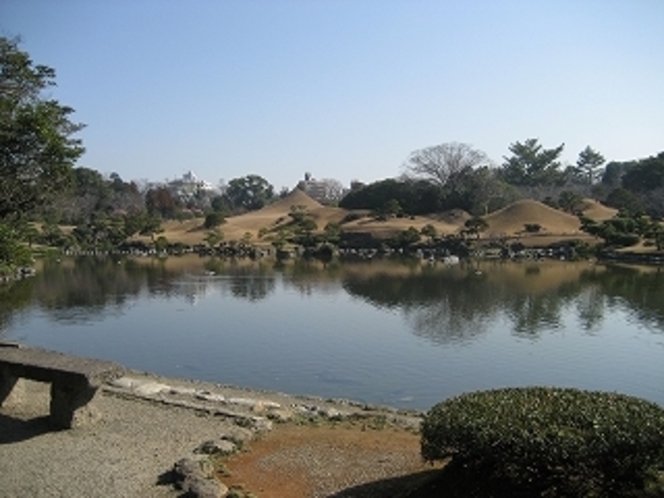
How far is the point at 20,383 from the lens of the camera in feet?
29.6

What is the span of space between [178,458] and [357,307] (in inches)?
688

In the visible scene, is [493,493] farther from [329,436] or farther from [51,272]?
[51,272]

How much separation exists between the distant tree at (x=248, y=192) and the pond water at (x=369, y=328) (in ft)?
209

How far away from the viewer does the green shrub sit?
16.0 feet

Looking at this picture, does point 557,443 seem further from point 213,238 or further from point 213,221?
point 213,221

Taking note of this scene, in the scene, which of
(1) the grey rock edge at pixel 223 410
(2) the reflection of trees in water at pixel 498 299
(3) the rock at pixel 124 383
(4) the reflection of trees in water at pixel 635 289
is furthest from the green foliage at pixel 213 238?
(3) the rock at pixel 124 383

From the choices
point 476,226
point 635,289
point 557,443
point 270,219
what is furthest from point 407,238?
point 557,443

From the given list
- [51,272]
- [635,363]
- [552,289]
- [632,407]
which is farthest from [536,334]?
[51,272]

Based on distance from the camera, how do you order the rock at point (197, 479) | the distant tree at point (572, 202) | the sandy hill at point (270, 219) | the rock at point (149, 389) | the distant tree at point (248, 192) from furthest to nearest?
the distant tree at point (248, 192), the sandy hill at point (270, 219), the distant tree at point (572, 202), the rock at point (149, 389), the rock at point (197, 479)

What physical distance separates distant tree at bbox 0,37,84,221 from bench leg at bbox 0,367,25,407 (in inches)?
270

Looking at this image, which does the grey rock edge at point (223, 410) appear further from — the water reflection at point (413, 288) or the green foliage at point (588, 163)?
the green foliage at point (588, 163)

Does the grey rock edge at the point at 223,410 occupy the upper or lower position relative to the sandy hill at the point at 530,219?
lower

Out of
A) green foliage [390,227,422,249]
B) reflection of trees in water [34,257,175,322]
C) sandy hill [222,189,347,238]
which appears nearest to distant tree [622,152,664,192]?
green foliage [390,227,422,249]

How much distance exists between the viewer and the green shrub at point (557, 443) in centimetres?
488
